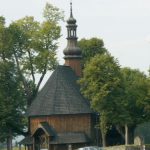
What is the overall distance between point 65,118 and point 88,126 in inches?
120

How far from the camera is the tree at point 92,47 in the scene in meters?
109

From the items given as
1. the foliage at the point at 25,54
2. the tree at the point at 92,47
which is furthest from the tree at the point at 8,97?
the tree at the point at 92,47

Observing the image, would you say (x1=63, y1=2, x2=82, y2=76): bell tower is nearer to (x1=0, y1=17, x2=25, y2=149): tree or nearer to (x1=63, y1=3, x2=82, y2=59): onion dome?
(x1=63, y1=3, x2=82, y2=59): onion dome

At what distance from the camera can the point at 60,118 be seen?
307ft

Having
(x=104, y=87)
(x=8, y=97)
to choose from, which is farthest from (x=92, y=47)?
(x=104, y=87)

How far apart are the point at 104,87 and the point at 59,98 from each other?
30.3 feet

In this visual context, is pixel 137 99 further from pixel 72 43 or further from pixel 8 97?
pixel 8 97

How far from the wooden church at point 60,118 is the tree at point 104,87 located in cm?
406

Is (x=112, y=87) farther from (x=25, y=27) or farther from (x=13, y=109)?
(x=25, y=27)

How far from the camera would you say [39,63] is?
338 feet

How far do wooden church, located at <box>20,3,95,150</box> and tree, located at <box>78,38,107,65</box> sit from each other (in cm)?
1301

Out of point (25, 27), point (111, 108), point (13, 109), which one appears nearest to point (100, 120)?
point (111, 108)

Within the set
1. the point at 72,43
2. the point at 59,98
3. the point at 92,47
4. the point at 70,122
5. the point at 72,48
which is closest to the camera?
the point at 70,122

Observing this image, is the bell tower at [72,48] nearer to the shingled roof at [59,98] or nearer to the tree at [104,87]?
the shingled roof at [59,98]
